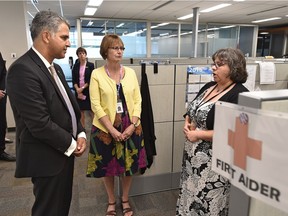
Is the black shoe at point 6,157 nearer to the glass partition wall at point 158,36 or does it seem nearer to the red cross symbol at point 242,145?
the red cross symbol at point 242,145

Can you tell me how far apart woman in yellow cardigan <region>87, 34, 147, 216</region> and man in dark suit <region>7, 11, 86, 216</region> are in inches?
17.4

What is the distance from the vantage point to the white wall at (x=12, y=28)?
170 inches

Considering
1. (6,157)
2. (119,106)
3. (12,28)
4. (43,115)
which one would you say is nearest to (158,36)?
(12,28)

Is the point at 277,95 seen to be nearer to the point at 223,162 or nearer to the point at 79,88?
the point at 223,162

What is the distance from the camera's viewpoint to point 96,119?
1949 mm

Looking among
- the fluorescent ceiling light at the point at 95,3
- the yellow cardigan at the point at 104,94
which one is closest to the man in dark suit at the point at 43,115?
the yellow cardigan at the point at 104,94

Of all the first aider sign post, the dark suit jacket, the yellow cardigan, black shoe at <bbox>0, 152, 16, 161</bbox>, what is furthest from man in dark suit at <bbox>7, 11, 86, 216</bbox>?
black shoe at <bbox>0, 152, 16, 161</bbox>

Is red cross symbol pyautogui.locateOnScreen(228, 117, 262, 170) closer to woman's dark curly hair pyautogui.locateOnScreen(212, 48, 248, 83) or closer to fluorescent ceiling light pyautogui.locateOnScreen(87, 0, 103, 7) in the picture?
woman's dark curly hair pyautogui.locateOnScreen(212, 48, 248, 83)

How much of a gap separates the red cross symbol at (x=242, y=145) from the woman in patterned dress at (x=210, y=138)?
2.84ft

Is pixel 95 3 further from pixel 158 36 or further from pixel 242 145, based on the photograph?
pixel 242 145

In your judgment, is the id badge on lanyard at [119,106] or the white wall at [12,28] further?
the white wall at [12,28]

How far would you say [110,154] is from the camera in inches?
78.3

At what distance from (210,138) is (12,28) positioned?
4.38 meters

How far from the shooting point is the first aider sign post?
1.74 ft
